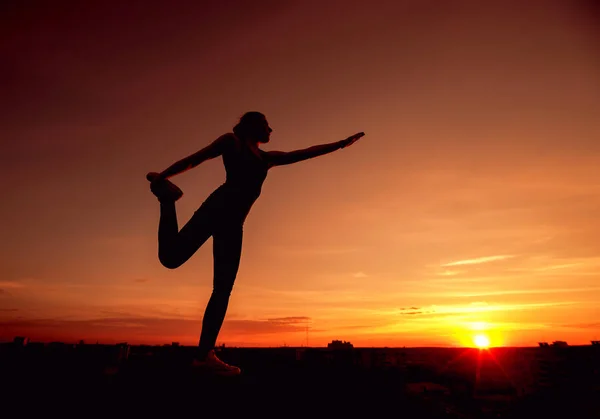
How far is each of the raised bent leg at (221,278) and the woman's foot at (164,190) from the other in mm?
760

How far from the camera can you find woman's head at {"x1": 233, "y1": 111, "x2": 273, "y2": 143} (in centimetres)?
514

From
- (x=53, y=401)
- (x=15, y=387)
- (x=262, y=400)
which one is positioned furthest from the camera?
(x=15, y=387)

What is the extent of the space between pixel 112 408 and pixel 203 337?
1.15 m

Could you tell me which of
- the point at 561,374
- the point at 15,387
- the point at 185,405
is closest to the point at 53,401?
the point at 15,387

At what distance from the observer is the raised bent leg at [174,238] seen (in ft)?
14.0

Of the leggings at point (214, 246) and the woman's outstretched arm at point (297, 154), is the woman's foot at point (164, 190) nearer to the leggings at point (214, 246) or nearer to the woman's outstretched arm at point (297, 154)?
the leggings at point (214, 246)

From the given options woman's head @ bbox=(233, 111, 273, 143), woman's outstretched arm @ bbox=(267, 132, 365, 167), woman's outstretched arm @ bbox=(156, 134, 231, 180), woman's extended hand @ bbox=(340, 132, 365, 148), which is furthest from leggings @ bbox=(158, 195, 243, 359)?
woman's extended hand @ bbox=(340, 132, 365, 148)

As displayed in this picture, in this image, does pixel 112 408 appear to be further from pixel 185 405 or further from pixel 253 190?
pixel 253 190

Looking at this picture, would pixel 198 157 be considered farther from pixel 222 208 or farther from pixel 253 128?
pixel 253 128

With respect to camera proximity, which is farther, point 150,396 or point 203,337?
point 203,337

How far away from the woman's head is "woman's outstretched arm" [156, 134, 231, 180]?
15.3 inches

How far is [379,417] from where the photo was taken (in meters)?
4.71

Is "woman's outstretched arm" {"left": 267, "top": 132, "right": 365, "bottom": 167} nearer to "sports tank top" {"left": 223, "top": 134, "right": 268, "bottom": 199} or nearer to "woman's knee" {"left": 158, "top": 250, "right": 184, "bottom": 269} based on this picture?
"sports tank top" {"left": 223, "top": 134, "right": 268, "bottom": 199}

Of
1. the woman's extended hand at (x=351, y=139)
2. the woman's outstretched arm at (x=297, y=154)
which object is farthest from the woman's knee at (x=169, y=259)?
the woman's extended hand at (x=351, y=139)
